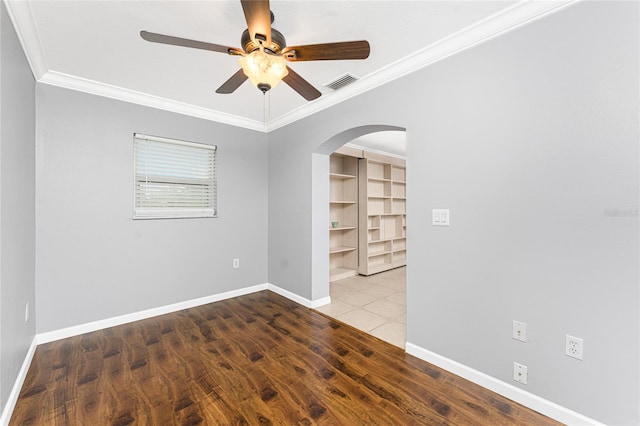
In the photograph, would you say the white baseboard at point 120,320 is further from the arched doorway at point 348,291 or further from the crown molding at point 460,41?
the crown molding at point 460,41

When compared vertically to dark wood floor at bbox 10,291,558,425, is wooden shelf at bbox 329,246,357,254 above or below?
above

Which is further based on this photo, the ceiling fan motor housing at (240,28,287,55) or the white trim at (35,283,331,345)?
the white trim at (35,283,331,345)

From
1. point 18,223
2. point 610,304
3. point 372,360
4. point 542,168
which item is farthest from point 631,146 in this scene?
point 18,223

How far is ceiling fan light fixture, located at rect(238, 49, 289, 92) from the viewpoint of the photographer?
152cm

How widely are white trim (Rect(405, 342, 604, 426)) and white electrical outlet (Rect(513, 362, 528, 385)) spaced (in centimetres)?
6

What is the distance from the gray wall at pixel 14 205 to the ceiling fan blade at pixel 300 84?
1630mm

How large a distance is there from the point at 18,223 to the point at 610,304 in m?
3.68

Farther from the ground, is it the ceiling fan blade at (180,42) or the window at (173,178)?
the ceiling fan blade at (180,42)

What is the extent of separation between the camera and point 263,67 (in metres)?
1.54

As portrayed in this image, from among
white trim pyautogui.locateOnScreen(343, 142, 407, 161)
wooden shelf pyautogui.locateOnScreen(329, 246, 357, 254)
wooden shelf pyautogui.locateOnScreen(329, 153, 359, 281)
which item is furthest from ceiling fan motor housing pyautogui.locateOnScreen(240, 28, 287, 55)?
wooden shelf pyautogui.locateOnScreen(329, 246, 357, 254)

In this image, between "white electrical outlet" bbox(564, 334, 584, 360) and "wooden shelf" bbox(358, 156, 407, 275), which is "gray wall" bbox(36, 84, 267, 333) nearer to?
"wooden shelf" bbox(358, 156, 407, 275)

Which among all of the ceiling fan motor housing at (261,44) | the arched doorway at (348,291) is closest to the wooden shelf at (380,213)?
the arched doorway at (348,291)

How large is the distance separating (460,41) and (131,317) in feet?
13.2

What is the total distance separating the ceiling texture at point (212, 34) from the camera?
1674 mm
